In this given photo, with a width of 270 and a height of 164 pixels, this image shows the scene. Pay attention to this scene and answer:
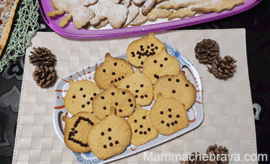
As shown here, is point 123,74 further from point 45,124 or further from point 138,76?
point 45,124

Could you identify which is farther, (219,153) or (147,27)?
(147,27)

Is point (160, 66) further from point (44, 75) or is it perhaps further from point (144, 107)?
point (44, 75)

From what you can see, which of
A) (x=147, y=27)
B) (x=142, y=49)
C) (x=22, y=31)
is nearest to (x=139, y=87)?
(x=142, y=49)

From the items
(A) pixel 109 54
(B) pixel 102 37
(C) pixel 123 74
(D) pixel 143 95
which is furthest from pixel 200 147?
(B) pixel 102 37

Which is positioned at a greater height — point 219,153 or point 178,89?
point 178,89

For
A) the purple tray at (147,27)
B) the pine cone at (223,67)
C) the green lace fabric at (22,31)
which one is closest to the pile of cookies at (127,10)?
the purple tray at (147,27)

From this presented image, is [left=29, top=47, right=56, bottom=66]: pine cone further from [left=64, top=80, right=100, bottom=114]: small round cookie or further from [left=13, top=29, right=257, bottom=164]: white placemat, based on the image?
[left=64, top=80, right=100, bottom=114]: small round cookie
